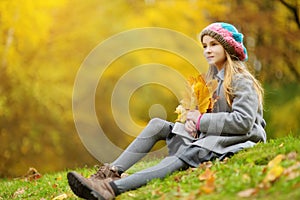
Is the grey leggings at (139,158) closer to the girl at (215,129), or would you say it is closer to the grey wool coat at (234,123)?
the girl at (215,129)

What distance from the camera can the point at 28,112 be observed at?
501 inches

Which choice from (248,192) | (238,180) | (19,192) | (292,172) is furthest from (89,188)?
(19,192)

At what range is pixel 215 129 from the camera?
3961 millimetres

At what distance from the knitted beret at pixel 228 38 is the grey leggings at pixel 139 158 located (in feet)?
2.67

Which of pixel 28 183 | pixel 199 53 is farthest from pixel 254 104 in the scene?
pixel 199 53

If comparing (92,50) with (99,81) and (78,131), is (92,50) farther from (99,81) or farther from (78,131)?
(78,131)

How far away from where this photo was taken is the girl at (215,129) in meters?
3.88

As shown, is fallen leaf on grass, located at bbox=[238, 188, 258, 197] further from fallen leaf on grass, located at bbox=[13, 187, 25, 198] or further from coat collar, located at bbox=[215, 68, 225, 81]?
fallen leaf on grass, located at bbox=[13, 187, 25, 198]

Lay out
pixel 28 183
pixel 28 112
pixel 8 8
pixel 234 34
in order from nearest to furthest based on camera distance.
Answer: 1. pixel 234 34
2. pixel 28 183
3. pixel 8 8
4. pixel 28 112

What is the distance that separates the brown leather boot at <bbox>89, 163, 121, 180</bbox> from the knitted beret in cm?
135

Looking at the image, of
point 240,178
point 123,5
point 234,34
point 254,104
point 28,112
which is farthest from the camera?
point 123,5

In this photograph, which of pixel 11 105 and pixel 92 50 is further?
pixel 92 50

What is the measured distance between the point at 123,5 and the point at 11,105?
4.05 m

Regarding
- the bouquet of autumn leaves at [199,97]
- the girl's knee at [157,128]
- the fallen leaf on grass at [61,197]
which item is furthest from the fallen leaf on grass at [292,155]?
the fallen leaf on grass at [61,197]
